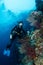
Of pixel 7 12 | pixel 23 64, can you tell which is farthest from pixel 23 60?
pixel 7 12

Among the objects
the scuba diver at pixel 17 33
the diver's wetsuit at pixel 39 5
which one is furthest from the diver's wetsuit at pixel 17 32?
the diver's wetsuit at pixel 39 5

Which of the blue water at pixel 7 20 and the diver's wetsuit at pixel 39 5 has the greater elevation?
the diver's wetsuit at pixel 39 5

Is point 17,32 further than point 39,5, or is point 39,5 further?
point 39,5

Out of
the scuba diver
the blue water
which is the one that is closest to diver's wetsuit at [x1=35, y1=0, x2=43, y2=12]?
the blue water

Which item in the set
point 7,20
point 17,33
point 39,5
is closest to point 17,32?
point 17,33

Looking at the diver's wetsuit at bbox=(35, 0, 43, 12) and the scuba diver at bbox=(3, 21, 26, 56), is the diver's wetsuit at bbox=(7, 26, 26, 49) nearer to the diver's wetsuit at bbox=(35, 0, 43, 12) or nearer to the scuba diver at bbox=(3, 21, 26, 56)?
the scuba diver at bbox=(3, 21, 26, 56)

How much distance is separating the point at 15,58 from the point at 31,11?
0.45 m

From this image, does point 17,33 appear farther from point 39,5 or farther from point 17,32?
point 39,5

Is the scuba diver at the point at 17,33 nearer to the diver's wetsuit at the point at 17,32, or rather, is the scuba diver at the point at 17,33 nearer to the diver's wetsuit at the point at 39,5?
the diver's wetsuit at the point at 17,32

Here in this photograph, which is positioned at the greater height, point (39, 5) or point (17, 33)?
point (39, 5)

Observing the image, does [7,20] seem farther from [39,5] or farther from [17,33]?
[39,5]

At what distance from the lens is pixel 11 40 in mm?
1446

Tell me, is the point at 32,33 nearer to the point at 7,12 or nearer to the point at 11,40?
the point at 11,40

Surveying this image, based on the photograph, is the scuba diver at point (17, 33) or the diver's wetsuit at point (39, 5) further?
the diver's wetsuit at point (39, 5)
